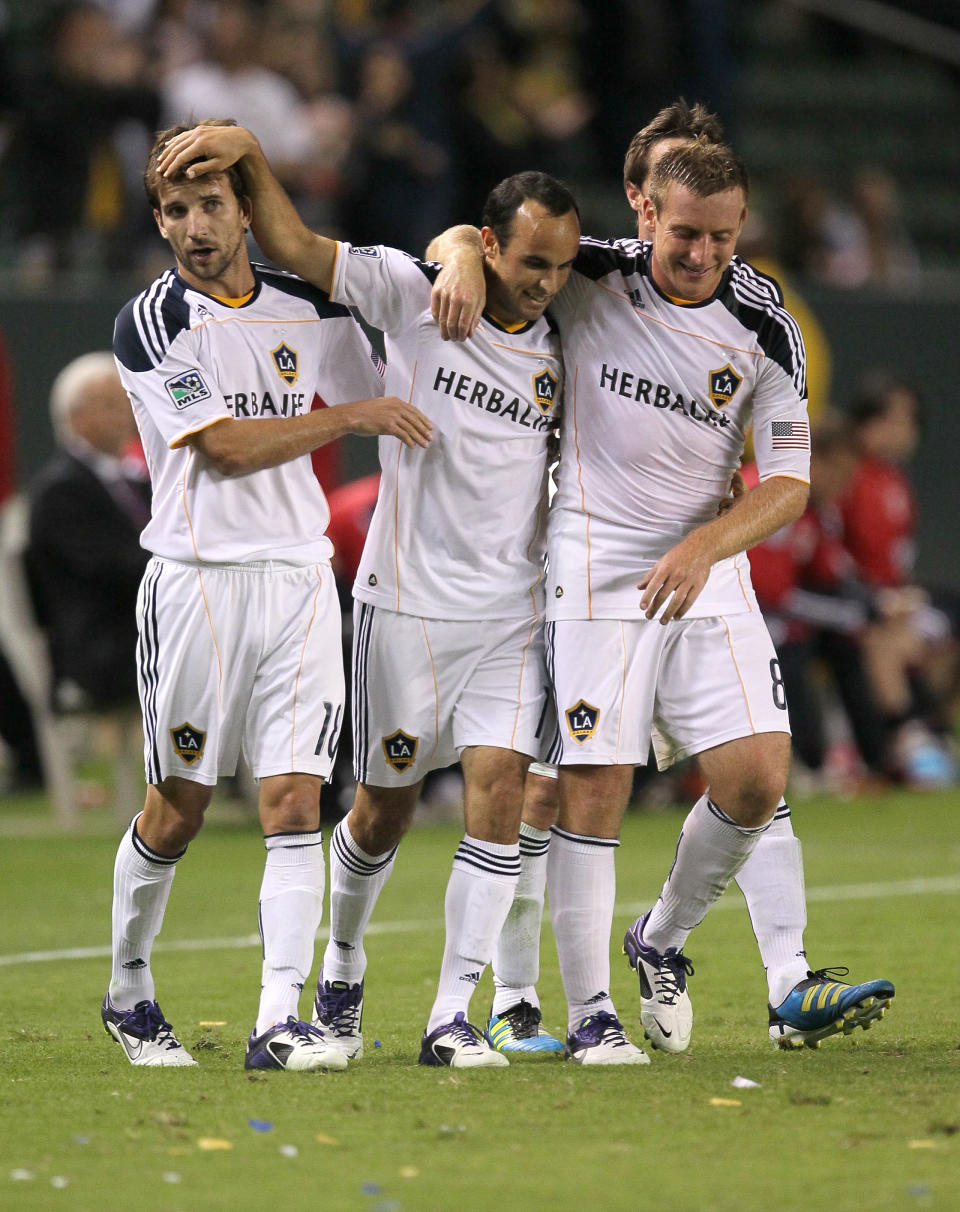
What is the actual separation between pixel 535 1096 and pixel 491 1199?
0.96 m

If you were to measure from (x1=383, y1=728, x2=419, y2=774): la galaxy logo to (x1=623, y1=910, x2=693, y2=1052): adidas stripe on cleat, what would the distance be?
35.5 inches

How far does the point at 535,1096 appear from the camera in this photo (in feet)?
14.7

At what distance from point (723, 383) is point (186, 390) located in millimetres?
1453

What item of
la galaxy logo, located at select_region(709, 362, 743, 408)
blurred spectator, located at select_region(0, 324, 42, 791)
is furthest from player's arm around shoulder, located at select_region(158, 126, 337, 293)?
blurred spectator, located at select_region(0, 324, 42, 791)

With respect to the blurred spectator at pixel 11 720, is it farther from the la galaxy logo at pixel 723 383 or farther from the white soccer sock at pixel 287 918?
the la galaxy logo at pixel 723 383

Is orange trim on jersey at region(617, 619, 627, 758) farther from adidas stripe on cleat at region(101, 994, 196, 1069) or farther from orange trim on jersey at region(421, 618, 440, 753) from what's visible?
adidas stripe on cleat at region(101, 994, 196, 1069)

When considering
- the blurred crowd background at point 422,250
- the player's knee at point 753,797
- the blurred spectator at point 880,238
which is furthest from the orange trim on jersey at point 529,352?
the blurred spectator at point 880,238

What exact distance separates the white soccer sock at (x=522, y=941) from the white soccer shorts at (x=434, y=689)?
514 mm

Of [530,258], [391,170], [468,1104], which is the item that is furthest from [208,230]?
[391,170]

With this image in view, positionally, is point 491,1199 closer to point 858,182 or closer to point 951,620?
point 951,620

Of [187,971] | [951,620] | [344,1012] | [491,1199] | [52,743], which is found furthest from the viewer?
[951,620]

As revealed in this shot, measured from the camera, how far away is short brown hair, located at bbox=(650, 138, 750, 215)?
5.04m

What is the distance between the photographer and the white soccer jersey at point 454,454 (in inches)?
203

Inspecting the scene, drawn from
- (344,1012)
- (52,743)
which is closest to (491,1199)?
(344,1012)
